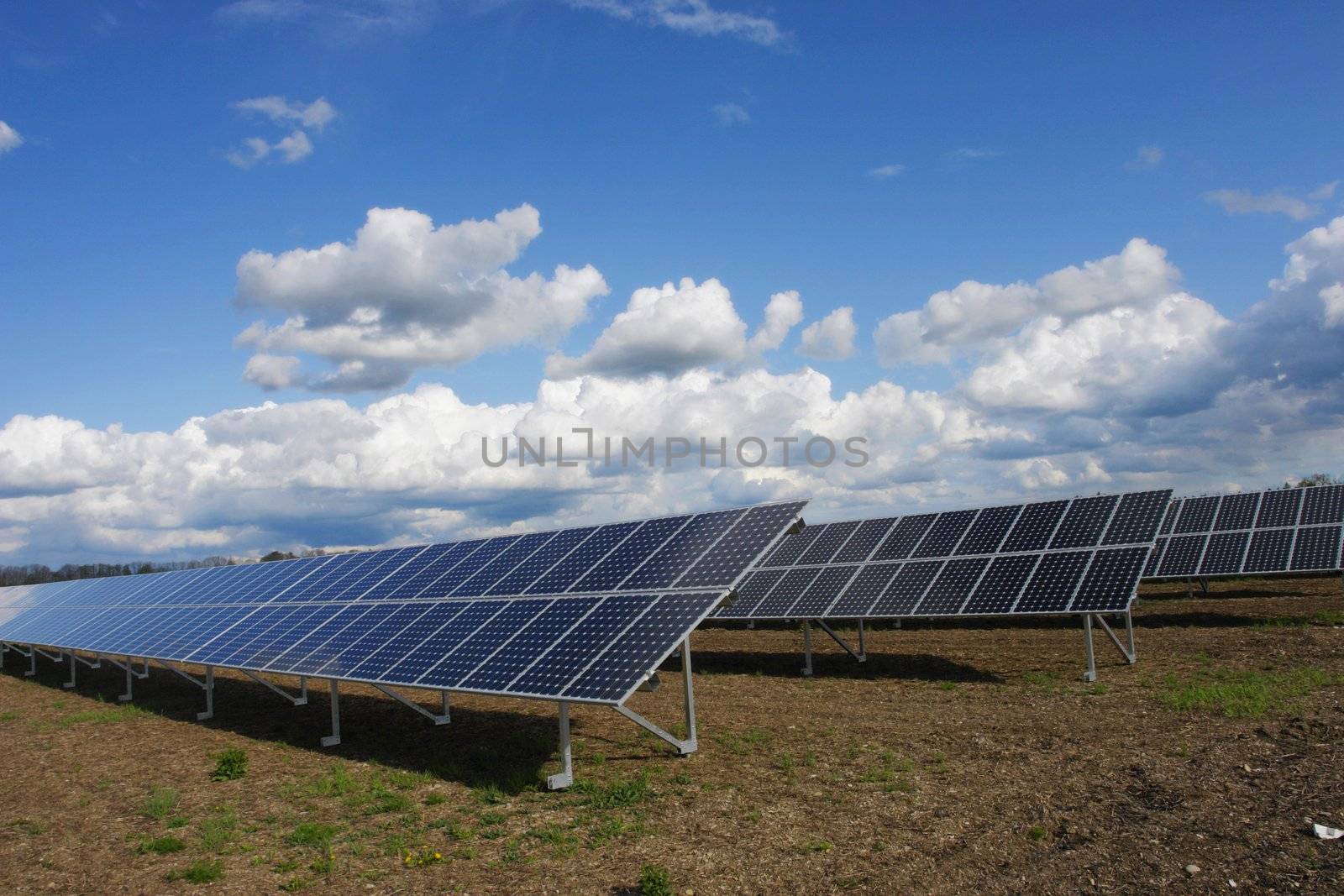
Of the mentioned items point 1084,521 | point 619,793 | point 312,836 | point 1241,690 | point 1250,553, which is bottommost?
point 312,836

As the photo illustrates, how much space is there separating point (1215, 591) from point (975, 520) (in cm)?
1579

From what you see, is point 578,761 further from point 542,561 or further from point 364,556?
point 364,556

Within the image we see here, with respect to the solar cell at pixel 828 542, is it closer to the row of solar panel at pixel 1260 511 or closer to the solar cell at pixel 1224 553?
the row of solar panel at pixel 1260 511

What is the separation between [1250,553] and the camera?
2939 cm

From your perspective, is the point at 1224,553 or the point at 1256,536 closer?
the point at 1224,553

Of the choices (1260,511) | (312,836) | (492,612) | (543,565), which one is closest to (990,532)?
(543,565)

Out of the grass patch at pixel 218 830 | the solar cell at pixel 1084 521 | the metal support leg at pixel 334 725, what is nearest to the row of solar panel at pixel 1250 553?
the solar cell at pixel 1084 521

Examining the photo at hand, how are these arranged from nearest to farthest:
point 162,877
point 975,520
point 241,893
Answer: point 241,893 → point 162,877 → point 975,520

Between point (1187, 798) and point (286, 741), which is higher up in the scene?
point (1187, 798)

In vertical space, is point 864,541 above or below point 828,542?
above

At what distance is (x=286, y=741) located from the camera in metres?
18.1

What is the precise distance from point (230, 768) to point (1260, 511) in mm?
33337

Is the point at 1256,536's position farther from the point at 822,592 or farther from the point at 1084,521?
the point at 822,592

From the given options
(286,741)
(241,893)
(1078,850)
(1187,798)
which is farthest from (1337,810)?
(286,741)
